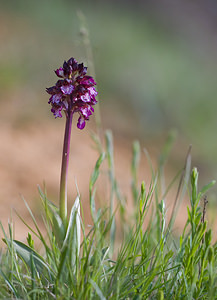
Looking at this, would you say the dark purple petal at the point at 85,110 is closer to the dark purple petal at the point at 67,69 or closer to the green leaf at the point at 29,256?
the dark purple petal at the point at 67,69

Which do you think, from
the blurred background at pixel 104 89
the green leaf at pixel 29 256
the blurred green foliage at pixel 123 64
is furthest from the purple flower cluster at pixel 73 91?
the blurred green foliage at pixel 123 64

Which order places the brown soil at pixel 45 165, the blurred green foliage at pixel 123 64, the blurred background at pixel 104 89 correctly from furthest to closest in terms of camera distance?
the blurred green foliage at pixel 123 64 < the blurred background at pixel 104 89 < the brown soil at pixel 45 165

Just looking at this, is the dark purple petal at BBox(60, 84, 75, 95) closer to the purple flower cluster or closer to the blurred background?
the purple flower cluster

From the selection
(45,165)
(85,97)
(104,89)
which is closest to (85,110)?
(85,97)

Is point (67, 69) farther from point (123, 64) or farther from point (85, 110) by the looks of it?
point (123, 64)

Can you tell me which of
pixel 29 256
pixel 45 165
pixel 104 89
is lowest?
pixel 29 256

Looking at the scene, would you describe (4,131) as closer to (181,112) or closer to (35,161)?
(35,161)

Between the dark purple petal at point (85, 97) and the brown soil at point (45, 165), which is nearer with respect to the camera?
the dark purple petal at point (85, 97)

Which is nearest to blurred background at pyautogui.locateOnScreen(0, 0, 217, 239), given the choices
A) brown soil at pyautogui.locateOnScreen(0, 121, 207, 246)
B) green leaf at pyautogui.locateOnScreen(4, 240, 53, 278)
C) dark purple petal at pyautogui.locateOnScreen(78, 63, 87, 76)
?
brown soil at pyautogui.locateOnScreen(0, 121, 207, 246)

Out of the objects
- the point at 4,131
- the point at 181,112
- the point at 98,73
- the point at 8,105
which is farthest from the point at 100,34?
the point at 4,131

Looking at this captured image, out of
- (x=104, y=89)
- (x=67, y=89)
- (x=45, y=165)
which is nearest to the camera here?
(x=67, y=89)
